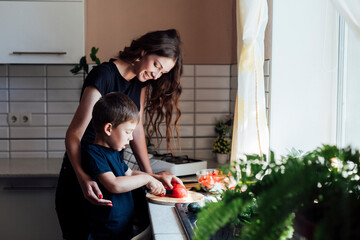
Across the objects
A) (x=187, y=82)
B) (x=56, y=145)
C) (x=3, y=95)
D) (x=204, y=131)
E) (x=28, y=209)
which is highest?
(x=187, y=82)

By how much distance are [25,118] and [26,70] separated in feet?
1.11

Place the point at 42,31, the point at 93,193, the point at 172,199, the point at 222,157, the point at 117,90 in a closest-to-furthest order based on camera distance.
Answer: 1. the point at 93,193
2. the point at 172,199
3. the point at 117,90
4. the point at 42,31
5. the point at 222,157

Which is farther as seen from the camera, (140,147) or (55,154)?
(55,154)

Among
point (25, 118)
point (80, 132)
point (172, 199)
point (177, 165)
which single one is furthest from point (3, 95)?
point (172, 199)

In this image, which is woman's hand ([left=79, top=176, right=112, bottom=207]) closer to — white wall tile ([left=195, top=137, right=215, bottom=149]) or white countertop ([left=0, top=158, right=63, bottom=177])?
white countertop ([left=0, top=158, right=63, bottom=177])

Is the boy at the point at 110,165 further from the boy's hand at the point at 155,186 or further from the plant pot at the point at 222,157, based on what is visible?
the plant pot at the point at 222,157

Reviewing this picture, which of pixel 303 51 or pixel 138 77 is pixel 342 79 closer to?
pixel 303 51

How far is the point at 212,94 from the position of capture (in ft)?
10.0

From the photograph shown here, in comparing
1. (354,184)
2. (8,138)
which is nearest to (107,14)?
(8,138)

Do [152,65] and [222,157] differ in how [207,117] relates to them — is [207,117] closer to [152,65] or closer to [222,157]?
[222,157]

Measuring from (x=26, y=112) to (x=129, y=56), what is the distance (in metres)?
1.40

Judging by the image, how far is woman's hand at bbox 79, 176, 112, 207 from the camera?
1.61 metres

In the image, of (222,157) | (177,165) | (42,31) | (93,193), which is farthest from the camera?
(222,157)

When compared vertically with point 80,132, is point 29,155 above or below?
below
